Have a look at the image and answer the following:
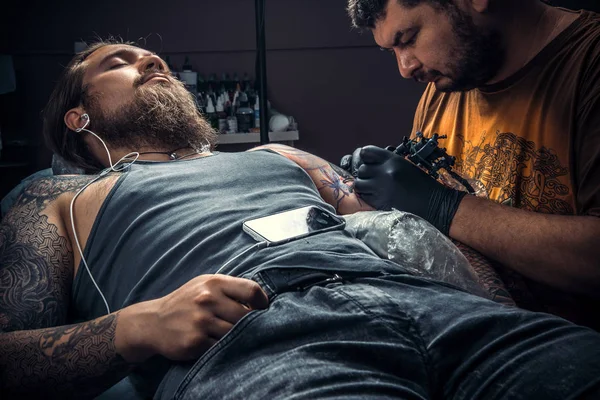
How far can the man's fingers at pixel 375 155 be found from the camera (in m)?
1.60

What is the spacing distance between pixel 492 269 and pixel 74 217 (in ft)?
3.73

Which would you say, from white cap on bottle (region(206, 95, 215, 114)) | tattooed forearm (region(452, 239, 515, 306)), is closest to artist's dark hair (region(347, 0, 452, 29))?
tattooed forearm (region(452, 239, 515, 306))

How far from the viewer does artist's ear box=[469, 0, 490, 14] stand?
148 cm

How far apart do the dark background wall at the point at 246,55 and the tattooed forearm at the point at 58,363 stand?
294 cm

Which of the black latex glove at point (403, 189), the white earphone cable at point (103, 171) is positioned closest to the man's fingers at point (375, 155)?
the black latex glove at point (403, 189)

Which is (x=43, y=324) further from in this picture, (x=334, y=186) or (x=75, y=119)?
(x=334, y=186)

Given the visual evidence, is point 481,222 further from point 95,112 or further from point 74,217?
point 95,112

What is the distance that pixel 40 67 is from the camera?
3656 millimetres

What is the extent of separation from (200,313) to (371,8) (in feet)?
3.86

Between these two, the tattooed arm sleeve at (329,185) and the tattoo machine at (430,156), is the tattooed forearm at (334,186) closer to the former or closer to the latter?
the tattooed arm sleeve at (329,185)

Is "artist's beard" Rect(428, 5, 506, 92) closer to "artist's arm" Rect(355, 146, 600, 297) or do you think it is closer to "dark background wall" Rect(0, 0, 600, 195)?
"artist's arm" Rect(355, 146, 600, 297)

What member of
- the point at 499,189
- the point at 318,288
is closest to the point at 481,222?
the point at 499,189

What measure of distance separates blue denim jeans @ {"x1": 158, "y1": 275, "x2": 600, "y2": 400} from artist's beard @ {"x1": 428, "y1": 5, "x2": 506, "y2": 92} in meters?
0.91

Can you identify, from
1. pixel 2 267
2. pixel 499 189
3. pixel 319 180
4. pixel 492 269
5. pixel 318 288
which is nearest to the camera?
pixel 318 288
